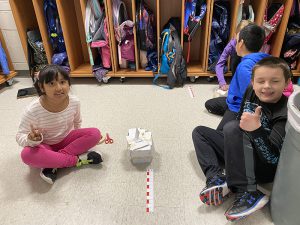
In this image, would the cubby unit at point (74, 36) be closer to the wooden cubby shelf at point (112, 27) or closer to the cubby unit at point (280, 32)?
the wooden cubby shelf at point (112, 27)

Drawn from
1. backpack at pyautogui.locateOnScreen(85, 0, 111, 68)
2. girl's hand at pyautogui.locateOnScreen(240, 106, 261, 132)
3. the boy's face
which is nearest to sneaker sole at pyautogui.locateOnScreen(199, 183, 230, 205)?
girl's hand at pyautogui.locateOnScreen(240, 106, 261, 132)

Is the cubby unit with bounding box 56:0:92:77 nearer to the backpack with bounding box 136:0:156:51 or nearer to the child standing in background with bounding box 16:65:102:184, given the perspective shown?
the backpack with bounding box 136:0:156:51

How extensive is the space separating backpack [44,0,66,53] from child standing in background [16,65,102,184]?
1413mm

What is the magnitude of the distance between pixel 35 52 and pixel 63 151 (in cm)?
164

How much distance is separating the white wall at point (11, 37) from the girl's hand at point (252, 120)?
260cm

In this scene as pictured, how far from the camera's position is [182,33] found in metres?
2.41

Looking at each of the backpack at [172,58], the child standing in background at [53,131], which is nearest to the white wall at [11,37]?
the backpack at [172,58]

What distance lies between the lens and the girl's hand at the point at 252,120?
39.1 inches

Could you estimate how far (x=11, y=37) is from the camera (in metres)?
2.69

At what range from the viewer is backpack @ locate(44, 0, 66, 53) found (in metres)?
2.49

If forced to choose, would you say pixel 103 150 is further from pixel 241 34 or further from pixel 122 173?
pixel 241 34

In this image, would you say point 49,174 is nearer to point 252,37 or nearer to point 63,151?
point 63,151

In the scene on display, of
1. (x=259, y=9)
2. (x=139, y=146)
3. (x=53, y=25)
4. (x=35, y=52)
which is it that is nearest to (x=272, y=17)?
(x=259, y=9)

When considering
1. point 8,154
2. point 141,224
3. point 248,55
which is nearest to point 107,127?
point 8,154
